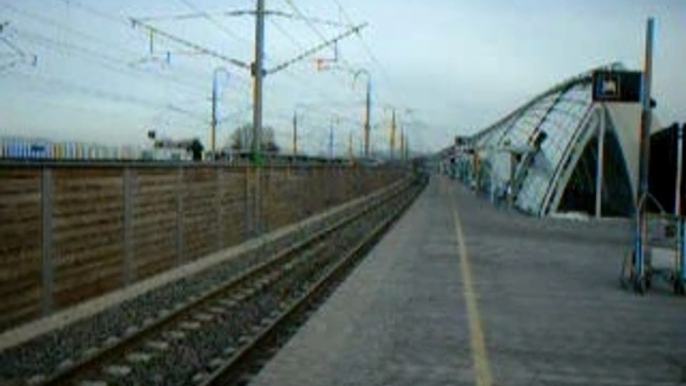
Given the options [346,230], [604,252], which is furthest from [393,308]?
[346,230]

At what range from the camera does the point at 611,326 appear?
17.1m

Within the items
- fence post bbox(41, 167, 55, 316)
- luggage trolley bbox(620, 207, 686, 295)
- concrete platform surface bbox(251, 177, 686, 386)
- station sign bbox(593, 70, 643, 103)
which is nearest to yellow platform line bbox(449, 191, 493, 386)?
concrete platform surface bbox(251, 177, 686, 386)

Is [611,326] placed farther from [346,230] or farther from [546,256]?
[346,230]

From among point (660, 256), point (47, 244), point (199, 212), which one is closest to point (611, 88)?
point (660, 256)

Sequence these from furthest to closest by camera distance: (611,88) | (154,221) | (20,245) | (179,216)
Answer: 1. (611,88)
2. (179,216)
3. (154,221)
4. (20,245)

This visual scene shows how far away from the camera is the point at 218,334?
1554cm

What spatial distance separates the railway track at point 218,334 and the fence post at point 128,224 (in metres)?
1.37

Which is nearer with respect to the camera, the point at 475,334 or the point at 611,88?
the point at 475,334

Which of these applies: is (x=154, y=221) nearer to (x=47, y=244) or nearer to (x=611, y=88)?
(x=47, y=244)

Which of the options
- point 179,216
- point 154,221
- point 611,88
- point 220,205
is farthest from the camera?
point 611,88

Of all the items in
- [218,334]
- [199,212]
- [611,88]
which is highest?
[611,88]

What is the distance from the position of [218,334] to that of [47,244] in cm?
250

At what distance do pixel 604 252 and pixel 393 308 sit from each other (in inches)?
629

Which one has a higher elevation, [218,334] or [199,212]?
[199,212]
